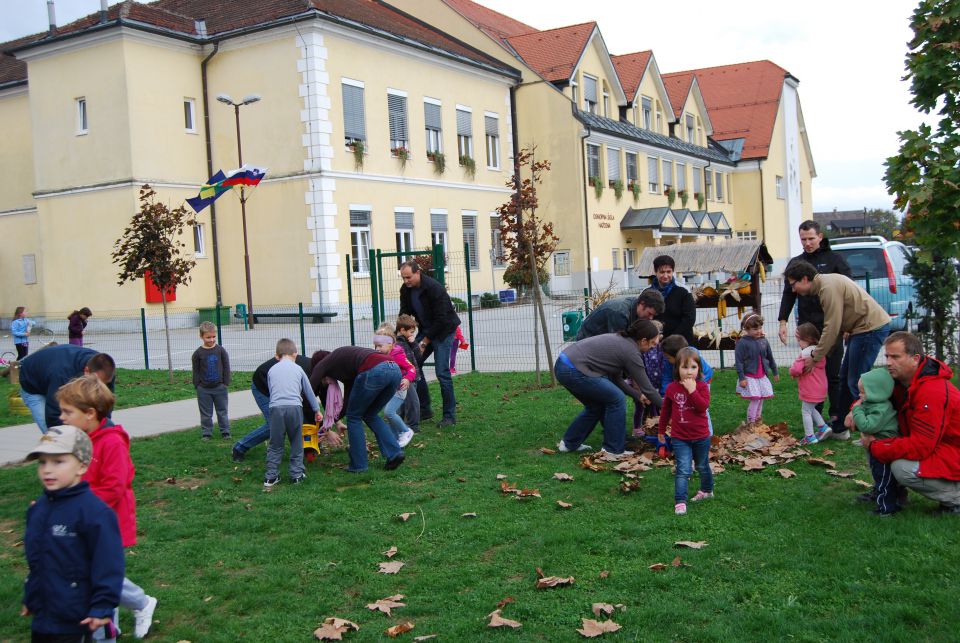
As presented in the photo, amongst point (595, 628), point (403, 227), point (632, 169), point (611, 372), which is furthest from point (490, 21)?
point (595, 628)

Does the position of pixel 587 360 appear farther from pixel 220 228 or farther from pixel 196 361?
pixel 220 228

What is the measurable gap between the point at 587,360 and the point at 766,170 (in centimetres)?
5578

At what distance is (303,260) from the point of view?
3008 centimetres

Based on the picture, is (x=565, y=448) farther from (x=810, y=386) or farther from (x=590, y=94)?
(x=590, y=94)

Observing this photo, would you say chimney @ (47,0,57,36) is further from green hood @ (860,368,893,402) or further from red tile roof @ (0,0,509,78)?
green hood @ (860,368,893,402)

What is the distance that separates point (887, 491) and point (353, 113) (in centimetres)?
2722

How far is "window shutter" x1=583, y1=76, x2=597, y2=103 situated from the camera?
42844 millimetres

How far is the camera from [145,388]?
52.0ft

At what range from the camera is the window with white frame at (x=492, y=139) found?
125 ft

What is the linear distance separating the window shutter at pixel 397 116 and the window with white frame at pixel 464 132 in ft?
11.6

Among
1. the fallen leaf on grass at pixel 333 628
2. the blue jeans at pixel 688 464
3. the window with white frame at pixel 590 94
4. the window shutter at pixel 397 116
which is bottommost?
the fallen leaf on grass at pixel 333 628

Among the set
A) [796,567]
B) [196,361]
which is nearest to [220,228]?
[196,361]

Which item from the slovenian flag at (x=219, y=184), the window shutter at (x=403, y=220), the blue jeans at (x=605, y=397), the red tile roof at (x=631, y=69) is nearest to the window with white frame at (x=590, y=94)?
the red tile roof at (x=631, y=69)

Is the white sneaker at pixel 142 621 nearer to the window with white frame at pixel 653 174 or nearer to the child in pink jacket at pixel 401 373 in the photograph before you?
the child in pink jacket at pixel 401 373
